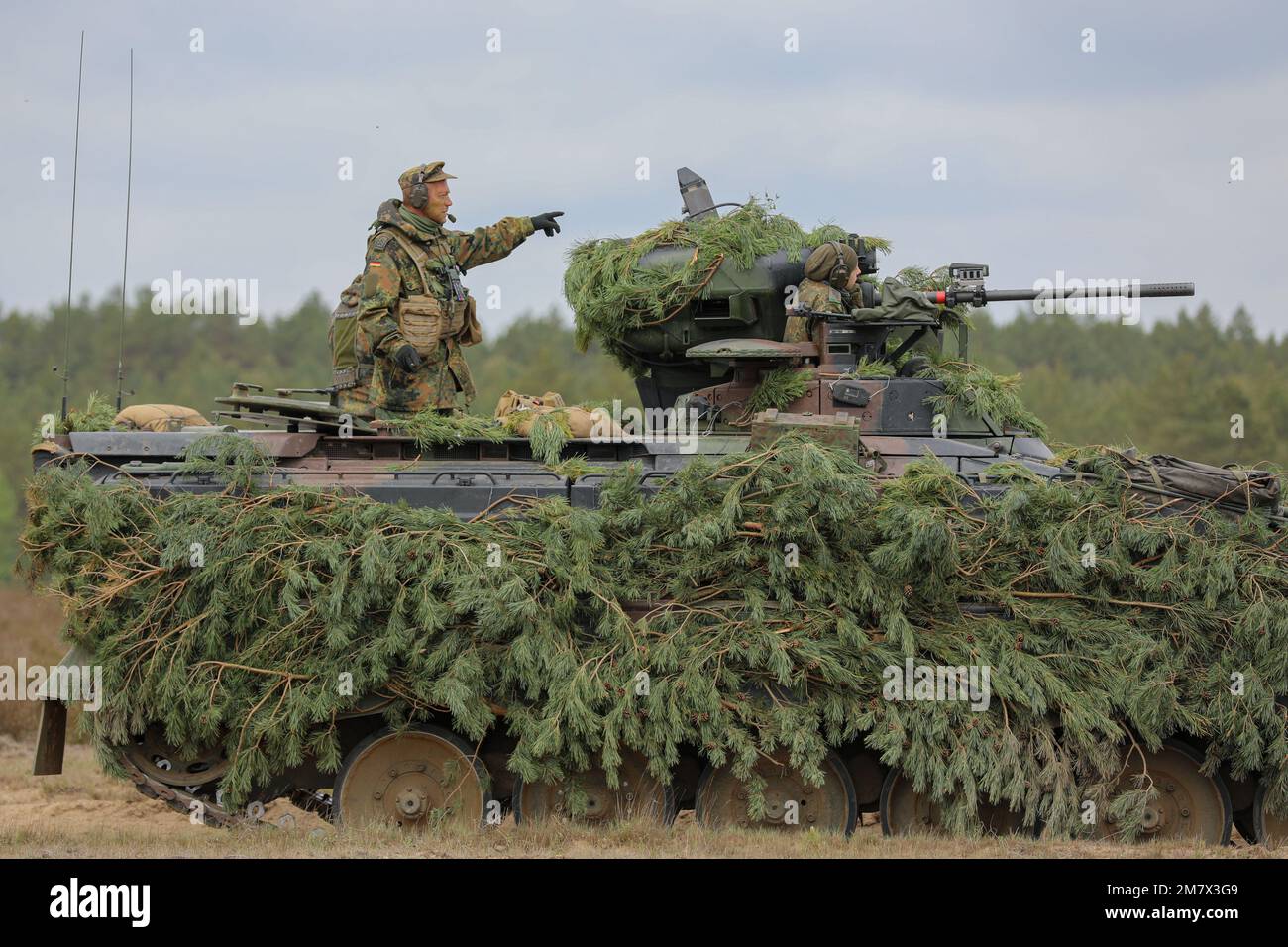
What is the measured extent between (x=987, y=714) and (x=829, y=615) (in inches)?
54.5

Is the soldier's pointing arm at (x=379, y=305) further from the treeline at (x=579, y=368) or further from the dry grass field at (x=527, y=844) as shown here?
the treeline at (x=579, y=368)

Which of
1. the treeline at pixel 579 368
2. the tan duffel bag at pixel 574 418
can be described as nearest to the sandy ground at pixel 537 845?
the tan duffel bag at pixel 574 418

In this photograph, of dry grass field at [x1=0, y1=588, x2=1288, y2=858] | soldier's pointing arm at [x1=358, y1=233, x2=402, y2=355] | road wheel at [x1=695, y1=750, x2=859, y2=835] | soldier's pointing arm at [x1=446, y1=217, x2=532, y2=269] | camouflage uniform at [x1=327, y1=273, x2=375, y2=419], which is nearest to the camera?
dry grass field at [x1=0, y1=588, x2=1288, y2=858]

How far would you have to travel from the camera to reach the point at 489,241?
15625 millimetres

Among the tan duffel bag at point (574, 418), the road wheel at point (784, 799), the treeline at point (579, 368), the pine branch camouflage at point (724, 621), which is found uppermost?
the treeline at point (579, 368)

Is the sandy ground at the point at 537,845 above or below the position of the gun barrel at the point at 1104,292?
below

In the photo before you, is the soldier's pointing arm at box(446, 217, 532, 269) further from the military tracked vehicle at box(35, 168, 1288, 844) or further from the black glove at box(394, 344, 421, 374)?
the military tracked vehicle at box(35, 168, 1288, 844)

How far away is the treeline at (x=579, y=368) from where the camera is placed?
4359cm

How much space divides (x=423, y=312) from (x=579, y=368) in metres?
42.8

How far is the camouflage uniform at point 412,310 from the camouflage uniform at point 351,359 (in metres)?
0.21

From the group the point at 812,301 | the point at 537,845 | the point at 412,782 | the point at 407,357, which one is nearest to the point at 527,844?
the point at 537,845

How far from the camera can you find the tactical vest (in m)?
14.6

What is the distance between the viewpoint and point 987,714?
1253 cm

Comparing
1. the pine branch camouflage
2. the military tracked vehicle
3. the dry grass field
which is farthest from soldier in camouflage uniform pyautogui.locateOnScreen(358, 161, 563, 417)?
the dry grass field
